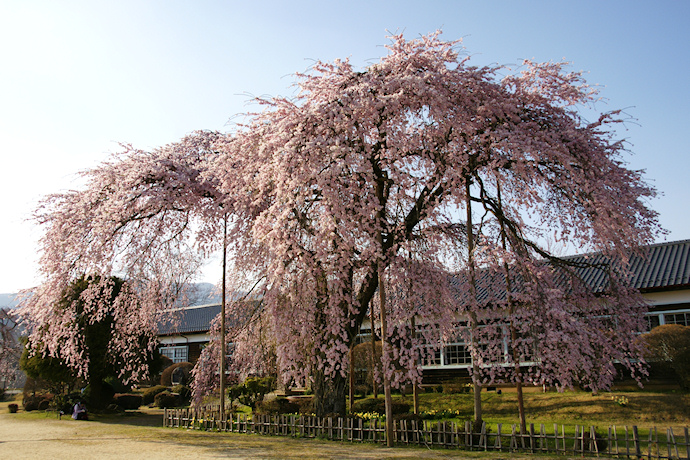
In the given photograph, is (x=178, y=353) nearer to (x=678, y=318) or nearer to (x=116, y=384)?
(x=116, y=384)

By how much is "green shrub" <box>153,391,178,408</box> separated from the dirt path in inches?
290

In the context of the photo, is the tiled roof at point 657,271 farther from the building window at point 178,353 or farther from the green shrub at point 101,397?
the building window at point 178,353

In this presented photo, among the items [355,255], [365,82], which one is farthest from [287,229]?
[365,82]

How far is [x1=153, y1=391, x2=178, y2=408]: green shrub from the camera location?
23375mm

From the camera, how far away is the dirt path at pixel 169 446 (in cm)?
938

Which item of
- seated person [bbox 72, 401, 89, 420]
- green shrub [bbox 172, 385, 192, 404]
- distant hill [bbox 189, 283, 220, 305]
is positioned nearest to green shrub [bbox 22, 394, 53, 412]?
seated person [bbox 72, 401, 89, 420]

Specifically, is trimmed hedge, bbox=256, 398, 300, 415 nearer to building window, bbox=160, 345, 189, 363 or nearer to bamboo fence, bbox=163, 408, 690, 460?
bamboo fence, bbox=163, 408, 690, 460

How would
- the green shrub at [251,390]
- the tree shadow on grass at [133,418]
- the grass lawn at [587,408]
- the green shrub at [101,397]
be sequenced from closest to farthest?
the grass lawn at [587,408], the green shrub at [251,390], the tree shadow on grass at [133,418], the green shrub at [101,397]

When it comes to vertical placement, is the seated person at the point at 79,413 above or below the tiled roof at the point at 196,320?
below

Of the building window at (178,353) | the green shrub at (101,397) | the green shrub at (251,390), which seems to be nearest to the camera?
the green shrub at (251,390)

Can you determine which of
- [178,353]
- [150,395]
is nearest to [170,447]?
[150,395]

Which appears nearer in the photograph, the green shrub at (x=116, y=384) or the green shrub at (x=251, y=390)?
the green shrub at (x=251, y=390)

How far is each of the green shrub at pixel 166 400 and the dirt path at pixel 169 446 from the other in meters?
7.36

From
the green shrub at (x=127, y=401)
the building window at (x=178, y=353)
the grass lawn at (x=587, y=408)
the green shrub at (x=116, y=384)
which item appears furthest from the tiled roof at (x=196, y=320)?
the grass lawn at (x=587, y=408)
